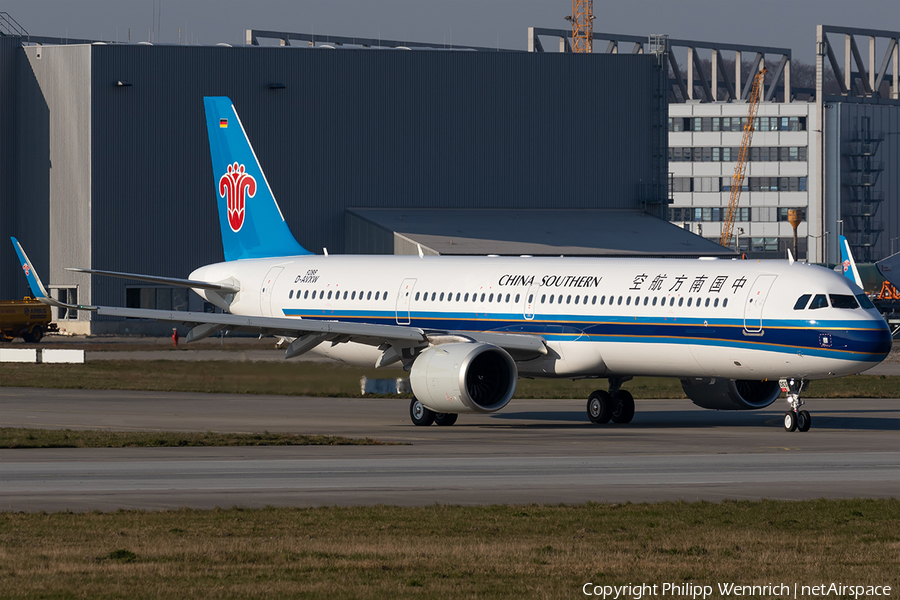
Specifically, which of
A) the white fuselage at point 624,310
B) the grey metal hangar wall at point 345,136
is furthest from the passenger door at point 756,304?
the grey metal hangar wall at point 345,136

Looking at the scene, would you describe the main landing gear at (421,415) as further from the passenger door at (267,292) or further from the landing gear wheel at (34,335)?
the landing gear wheel at (34,335)

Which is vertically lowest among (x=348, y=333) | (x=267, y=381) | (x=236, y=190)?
(x=267, y=381)

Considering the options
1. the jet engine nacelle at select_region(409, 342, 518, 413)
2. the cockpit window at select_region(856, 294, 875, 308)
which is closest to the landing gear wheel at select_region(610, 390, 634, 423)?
the jet engine nacelle at select_region(409, 342, 518, 413)

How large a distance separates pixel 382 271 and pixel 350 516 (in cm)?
2197

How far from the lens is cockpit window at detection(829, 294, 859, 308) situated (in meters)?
33.1

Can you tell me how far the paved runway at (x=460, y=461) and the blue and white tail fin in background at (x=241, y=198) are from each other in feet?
20.5

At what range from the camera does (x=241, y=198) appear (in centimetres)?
4700

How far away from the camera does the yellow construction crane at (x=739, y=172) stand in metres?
170

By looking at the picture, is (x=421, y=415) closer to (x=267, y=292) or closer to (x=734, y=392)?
(x=734, y=392)

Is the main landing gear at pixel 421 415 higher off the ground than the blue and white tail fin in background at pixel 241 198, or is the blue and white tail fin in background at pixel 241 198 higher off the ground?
the blue and white tail fin in background at pixel 241 198

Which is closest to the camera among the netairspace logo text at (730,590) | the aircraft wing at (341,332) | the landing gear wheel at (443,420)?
the netairspace logo text at (730,590)

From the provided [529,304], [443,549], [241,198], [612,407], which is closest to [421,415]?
[529,304]

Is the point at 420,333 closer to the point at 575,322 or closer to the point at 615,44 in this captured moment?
the point at 575,322

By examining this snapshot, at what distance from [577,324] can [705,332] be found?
138 inches
